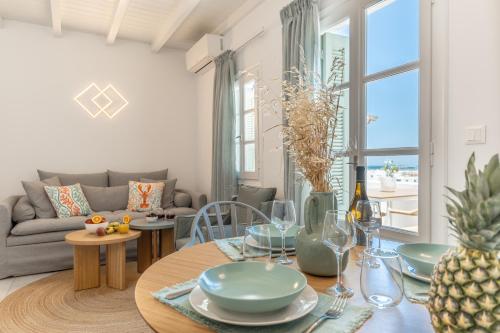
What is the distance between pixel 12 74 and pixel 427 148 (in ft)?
Answer: 15.2

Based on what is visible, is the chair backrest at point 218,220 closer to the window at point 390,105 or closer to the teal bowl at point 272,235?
the teal bowl at point 272,235

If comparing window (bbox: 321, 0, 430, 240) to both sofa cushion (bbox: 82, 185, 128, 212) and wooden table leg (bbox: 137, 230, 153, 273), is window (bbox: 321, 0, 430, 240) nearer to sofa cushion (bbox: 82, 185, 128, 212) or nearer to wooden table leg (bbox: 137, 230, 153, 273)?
wooden table leg (bbox: 137, 230, 153, 273)

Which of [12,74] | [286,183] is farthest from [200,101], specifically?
[286,183]

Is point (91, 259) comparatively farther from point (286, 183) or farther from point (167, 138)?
point (167, 138)

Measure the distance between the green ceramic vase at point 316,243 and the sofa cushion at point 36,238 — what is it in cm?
309

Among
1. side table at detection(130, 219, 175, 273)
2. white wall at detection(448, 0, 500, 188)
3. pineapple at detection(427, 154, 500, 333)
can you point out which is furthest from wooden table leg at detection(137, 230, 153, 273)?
pineapple at detection(427, 154, 500, 333)

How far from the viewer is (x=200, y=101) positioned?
507 cm

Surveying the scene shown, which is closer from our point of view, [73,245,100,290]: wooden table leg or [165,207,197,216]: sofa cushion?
[73,245,100,290]: wooden table leg

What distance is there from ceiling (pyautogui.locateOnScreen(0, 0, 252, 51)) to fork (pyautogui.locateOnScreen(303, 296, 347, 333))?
3257 mm

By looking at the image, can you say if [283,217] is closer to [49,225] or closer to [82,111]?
[49,225]

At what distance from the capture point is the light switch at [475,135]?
5.16 ft

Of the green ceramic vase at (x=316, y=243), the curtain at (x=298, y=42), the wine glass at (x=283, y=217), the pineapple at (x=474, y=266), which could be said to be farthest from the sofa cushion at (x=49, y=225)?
the pineapple at (x=474, y=266)

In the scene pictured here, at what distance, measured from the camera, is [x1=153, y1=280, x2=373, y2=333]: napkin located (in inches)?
26.7

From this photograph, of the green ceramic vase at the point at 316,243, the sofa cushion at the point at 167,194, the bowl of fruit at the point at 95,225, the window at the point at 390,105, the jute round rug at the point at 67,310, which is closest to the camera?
the green ceramic vase at the point at 316,243
